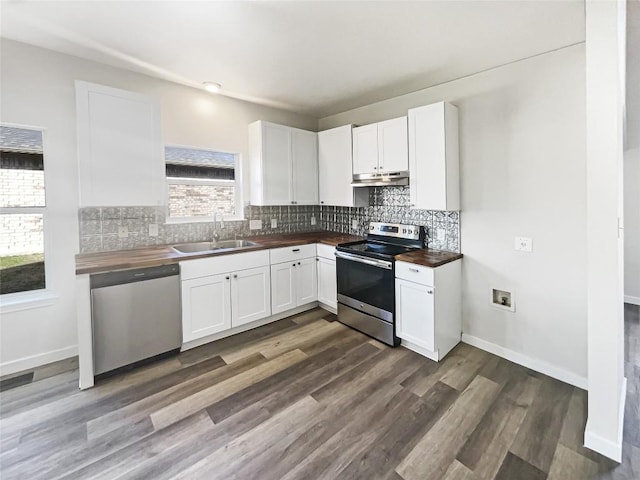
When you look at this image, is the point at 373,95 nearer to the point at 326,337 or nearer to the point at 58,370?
the point at 326,337

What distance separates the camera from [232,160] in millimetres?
3730

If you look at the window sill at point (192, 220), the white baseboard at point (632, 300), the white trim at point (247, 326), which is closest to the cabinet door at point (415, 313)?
the white trim at point (247, 326)

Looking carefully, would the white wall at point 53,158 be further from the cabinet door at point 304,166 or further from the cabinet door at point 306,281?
the cabinet door at point 306,281

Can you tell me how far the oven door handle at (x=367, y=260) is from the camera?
285 centimetres

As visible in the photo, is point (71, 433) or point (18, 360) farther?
point (18, 360)

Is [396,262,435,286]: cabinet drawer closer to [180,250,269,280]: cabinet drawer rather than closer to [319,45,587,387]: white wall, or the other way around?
[319,45,587,387]: white wall

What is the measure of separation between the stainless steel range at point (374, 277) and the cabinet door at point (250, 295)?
82cm

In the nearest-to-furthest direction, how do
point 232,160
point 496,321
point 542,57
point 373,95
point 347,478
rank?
point 347,478 < point 542,57 < point 496,321 < point 373,95 < point 232,160

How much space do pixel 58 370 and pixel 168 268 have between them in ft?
3.91

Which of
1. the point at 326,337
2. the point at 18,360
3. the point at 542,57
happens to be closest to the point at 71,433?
the point at 18,360

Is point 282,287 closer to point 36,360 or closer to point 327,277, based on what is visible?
point 327,277

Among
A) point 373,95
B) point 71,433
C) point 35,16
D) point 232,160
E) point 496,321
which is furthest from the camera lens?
point 232,160

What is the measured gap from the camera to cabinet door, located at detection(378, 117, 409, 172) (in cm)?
305

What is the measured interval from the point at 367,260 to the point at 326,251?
0.68 metres
